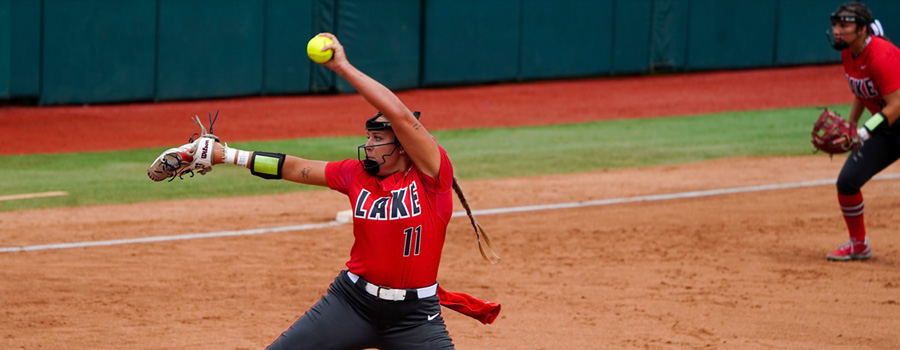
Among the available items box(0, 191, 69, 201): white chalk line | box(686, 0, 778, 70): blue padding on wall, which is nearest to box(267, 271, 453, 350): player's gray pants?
box(0, 191, 69, 201): white chalk line

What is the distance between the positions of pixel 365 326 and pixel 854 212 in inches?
225

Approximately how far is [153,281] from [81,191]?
13.1ft

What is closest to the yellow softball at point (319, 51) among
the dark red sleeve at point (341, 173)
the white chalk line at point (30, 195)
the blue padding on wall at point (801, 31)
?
the dark red sleeve at point (341, 173)

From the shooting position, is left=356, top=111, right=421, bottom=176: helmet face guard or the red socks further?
the red socks

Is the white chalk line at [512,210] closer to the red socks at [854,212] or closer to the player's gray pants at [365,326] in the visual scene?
the red socks at [854,212]

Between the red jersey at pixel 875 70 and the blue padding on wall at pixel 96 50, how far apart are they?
1269cm

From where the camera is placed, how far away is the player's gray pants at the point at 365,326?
14.8ft

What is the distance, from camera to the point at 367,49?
20062mm

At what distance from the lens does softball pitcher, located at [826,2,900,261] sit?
8031 mm

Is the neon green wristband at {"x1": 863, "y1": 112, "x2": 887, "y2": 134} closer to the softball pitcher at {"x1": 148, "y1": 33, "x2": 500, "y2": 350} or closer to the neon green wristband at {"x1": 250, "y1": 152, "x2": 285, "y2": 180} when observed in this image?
the softball pitcher at {"x1": 148, "y1": 33, "x2": 500, "y2": 350}

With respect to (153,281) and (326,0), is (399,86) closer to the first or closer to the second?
(326,0)

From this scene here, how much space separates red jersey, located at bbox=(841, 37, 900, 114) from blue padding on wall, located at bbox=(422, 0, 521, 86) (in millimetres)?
13111

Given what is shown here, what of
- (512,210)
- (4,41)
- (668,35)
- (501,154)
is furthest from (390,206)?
(668,35)

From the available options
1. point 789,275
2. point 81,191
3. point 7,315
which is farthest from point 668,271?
point 81,191
